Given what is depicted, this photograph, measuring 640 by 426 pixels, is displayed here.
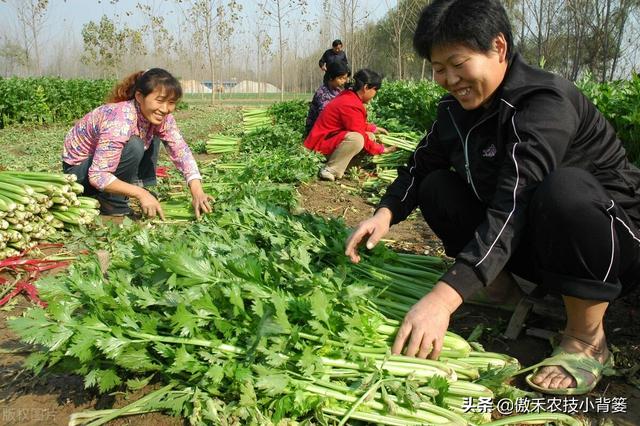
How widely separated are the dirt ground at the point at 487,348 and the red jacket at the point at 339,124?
14.8 ft

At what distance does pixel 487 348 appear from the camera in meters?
2.49

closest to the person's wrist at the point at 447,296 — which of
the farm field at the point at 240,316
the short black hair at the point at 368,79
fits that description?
the farm field at the point at 240,316

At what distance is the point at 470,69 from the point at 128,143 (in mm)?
3323

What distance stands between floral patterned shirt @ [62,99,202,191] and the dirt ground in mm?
1419

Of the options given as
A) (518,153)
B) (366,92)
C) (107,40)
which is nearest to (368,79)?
(366,92)

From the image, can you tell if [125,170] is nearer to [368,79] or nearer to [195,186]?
[195,186]

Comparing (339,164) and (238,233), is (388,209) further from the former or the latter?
(339,164)

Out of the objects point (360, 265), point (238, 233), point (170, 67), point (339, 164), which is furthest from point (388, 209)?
point (170, 67)

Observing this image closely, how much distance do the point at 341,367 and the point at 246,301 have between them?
459 mm

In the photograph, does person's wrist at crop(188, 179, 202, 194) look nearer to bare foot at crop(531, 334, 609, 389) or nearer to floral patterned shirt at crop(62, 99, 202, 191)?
floral patterned shirt at crop(62, 99, 202, 191)

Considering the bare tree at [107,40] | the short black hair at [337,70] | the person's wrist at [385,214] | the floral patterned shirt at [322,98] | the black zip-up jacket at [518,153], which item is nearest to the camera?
the black zip-up jacket at [518,153]

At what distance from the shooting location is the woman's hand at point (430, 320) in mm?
1878

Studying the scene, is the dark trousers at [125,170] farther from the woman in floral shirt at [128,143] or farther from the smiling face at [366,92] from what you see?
the smiling face at [366,92]

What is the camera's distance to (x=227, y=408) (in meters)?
1.88
